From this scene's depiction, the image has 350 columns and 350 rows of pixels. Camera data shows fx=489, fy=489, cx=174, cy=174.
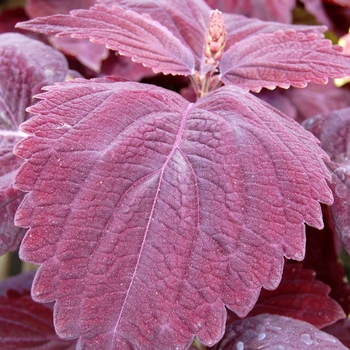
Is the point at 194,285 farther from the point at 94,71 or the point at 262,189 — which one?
the point at 94,71

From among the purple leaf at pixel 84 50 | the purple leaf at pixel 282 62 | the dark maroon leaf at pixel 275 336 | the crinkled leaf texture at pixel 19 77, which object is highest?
the purple leaf at pixel 282 62

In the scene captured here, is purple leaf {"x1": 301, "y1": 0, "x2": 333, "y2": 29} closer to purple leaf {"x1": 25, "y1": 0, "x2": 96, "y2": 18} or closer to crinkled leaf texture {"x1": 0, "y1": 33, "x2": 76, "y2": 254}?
purple leaf {"x1": 25, "y1": 0, "x2": 96, "y2": 18}

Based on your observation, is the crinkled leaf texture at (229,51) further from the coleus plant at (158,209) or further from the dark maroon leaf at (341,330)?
the dark maroon leaf at (341,330)

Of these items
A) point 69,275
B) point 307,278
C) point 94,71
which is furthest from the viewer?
point 94,71

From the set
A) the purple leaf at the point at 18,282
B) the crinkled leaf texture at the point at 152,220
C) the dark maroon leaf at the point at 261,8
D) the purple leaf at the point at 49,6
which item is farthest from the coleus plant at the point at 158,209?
the purple leaf at the point at 49,6

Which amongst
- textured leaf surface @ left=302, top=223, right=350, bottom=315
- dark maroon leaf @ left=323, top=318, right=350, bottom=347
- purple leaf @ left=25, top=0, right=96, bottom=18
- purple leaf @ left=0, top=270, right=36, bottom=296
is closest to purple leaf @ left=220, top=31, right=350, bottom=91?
textured leaf surface @ left=302, top=223, right=350, bottom=315

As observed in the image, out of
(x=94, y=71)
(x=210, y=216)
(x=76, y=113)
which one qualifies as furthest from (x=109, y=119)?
(x=94, y=71)
